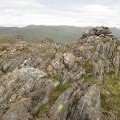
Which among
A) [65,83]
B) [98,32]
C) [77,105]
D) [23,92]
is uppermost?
[98,32]

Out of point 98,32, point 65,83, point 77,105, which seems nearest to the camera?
point 77,105

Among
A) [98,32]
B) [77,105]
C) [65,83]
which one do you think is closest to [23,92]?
[65,83]

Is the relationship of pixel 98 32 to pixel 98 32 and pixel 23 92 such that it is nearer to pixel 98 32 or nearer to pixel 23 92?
pixel 98 32

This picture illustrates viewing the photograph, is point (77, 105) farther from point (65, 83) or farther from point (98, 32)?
point (98, 32)

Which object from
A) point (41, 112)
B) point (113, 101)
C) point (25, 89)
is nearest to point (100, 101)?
point (113, 101)

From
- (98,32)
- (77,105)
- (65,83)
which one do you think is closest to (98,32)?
(98,32)

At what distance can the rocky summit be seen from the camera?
56562 mm

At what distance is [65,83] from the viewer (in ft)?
207

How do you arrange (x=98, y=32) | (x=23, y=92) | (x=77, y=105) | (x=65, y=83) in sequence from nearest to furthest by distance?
(x=77, y=105) < (x=23, y=92) < (x=65, y=83) < (x=98, y=32)

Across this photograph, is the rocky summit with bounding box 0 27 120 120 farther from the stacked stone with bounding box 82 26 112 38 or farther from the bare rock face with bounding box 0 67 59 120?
A: the stacked stone with bounding box 82 26 112 38

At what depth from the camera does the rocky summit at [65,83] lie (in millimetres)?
56562

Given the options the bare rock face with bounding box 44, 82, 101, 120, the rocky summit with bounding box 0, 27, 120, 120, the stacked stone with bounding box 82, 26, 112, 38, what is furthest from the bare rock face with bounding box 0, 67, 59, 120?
the stacked stone with bounding box 82, 26, 112, 38

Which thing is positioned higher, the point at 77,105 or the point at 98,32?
the point at 98,32

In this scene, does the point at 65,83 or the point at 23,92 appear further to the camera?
the point at 65,83
